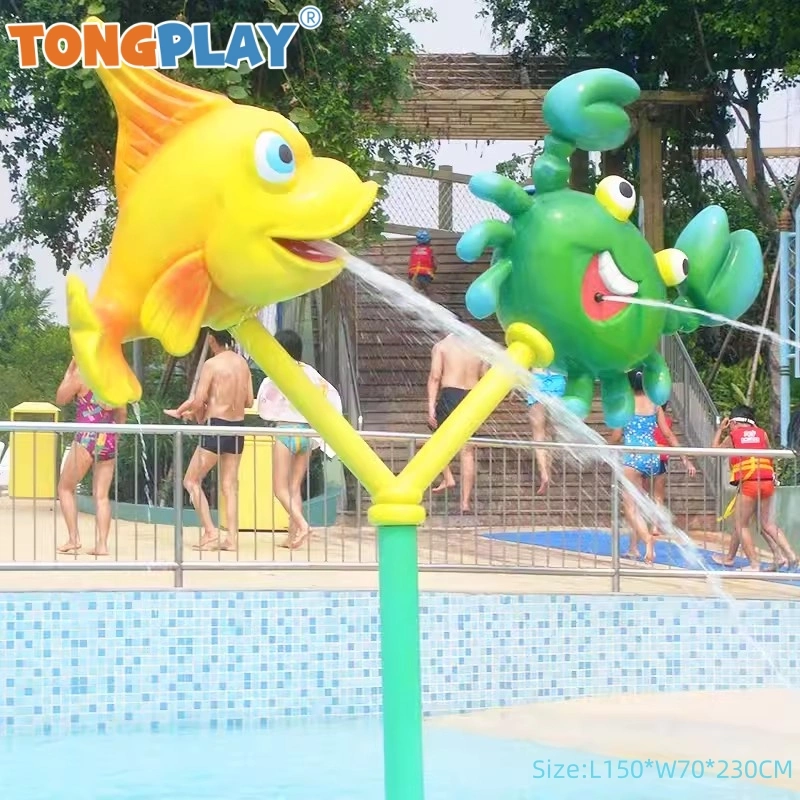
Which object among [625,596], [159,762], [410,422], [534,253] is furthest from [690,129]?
[534,253]

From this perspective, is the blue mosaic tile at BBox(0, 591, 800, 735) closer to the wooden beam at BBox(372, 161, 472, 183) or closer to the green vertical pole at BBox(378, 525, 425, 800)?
the green vertical pole at BBox(378, 525, 425, 800)

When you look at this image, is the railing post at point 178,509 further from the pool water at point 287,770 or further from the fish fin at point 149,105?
the fish fin at point 149,105

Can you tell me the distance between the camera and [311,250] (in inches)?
158

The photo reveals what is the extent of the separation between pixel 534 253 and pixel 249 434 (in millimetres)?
4310

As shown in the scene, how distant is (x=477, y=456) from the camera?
9359 mm

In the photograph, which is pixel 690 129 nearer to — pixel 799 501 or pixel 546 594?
pixel 799 501

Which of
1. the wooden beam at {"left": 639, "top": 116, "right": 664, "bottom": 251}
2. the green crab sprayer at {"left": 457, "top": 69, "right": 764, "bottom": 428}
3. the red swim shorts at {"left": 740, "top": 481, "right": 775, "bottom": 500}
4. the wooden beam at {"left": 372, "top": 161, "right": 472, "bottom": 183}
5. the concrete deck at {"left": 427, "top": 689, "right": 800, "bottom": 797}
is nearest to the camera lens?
the green crab sprayer at {"left": 457, "top": 69, "right": 764, "bottom": 428}

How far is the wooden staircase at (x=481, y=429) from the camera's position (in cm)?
916

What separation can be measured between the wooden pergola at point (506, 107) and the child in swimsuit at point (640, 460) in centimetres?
538

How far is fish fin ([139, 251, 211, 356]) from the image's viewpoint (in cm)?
390

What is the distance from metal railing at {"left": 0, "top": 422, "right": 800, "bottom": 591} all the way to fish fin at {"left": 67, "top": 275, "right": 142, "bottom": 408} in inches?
167

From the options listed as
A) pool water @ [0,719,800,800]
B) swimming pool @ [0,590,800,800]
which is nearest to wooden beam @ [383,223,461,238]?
swimming pool @ [0,590,800,800]

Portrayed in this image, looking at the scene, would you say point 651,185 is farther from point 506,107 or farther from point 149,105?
point 149,105

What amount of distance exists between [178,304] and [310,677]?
464cm
